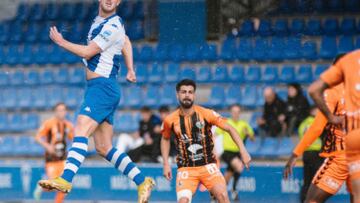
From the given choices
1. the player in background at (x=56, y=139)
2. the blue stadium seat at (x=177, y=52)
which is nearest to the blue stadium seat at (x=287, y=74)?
the blue stadium seat at (x=177, y=52)

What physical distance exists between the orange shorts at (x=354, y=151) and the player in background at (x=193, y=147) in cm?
313

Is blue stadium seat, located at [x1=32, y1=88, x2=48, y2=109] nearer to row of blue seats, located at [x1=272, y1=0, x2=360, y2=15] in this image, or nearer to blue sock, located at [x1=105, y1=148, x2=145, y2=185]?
row of blue seats, located at [x1=272, y1=0, x2=360, y2=15]

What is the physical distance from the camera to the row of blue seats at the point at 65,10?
77.5 ft

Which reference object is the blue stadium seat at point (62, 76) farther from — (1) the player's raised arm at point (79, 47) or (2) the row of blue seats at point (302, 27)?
(1) the player's raised arm at point (79, 47)

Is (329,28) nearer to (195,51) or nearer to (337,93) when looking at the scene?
(195,51)

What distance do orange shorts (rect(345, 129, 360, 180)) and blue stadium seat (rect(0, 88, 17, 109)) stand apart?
15.6 meters

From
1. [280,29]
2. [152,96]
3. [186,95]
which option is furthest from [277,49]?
[186,95]

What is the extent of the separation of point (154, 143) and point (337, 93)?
339 inches

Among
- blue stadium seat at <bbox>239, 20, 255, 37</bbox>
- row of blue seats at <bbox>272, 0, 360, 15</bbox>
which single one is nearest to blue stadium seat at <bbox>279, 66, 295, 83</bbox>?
blue stadium seat at <bbox>239, 20, 255, 37</bbox>

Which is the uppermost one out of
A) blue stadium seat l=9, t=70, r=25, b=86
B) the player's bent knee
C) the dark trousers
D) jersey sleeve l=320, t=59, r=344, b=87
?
blue stadium seat l=9, t=70, r=25, b=86

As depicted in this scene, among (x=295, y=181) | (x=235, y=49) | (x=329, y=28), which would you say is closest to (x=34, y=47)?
(x=235, y=49)

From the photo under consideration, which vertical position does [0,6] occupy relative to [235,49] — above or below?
above

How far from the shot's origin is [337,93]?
1015cm

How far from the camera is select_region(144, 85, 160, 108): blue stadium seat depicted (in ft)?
69.8
